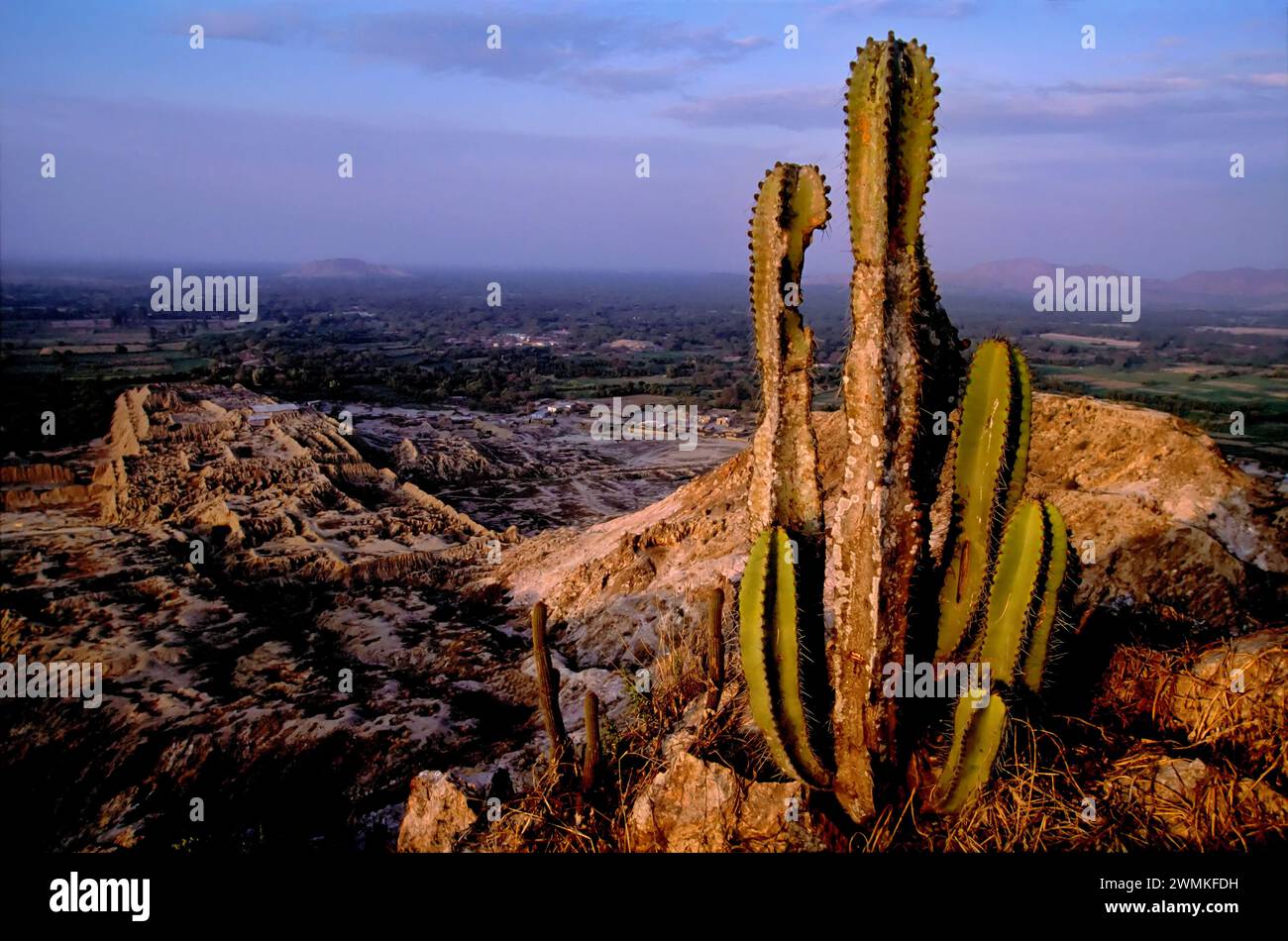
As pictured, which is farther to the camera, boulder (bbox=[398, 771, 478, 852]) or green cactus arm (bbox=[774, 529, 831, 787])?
boulder (bbox=[398, 771, 478, 852])

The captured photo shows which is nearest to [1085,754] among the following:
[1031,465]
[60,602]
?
[1031,465]

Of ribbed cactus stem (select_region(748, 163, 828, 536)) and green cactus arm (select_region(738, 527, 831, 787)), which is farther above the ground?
ribbed cactus stem (select_region(748, 163, 828, 536))

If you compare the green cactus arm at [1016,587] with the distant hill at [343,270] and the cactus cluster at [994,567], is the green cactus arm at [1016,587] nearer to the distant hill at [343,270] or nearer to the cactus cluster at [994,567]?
the cactus cluster at [994,567]

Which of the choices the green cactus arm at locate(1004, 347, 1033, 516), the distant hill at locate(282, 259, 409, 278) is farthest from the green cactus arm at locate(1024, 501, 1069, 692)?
the distant hill at locate(282, 259, 409, 278)

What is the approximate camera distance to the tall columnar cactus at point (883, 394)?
9.61ft

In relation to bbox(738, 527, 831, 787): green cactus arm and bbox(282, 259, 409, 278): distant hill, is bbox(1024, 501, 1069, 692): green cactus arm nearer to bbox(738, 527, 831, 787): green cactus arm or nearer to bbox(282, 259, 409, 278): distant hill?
bbox(738, 527, 831, 787): green cactus arm

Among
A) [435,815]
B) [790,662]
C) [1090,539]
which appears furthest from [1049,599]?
[1090,539]

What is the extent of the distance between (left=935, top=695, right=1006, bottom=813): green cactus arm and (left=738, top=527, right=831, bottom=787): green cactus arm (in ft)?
1.76

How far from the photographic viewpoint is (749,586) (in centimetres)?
335

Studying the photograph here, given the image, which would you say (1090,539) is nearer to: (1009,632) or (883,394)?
(1009,632)

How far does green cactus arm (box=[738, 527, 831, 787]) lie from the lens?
3312 millimetres

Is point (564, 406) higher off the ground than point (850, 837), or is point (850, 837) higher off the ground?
point (564, 406)
